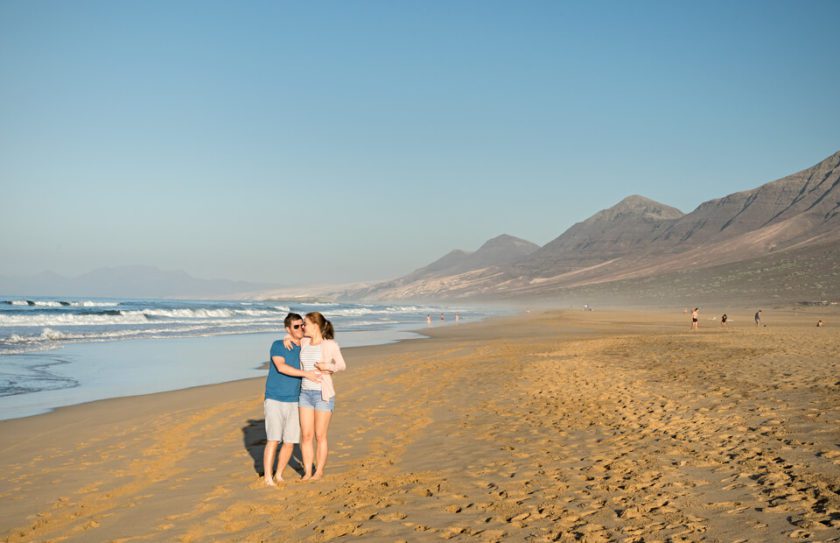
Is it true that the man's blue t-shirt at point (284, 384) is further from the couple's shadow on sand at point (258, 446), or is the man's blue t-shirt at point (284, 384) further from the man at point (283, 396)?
the couple's shadow on sand at point (258, 446)

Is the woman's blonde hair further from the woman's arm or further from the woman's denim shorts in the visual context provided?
the woman's denim shorts

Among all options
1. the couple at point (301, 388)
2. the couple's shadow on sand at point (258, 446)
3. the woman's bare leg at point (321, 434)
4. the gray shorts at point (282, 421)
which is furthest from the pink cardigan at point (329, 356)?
the couple's shadow on sand at point (258, 446)

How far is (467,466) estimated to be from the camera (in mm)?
7973

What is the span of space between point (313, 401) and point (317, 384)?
0.27 meters

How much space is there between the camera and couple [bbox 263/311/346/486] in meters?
7.29

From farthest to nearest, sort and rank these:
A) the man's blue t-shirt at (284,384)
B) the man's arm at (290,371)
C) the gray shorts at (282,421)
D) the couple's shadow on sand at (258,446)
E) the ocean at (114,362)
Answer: the ocean at (114,362), the couple's shadow on sand at (258,446), the gray shorts at (282,421), the man's blue t-shirt at (284,384), the man's arm at (290,371)

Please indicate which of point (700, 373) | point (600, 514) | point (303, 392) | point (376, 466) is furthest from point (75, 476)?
point (700, 373)

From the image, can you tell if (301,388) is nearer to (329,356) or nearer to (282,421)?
(282,421)


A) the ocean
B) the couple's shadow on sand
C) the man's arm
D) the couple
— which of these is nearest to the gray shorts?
the couple

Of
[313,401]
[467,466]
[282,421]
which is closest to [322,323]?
[313,401]

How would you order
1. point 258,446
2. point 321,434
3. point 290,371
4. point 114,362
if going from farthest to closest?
1. point 114,362
2. point 258,446
3. point 321,434
4. point 290,371

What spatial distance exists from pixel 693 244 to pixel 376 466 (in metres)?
196

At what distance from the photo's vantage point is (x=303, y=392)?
748cm

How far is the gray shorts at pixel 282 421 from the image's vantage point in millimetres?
7457
